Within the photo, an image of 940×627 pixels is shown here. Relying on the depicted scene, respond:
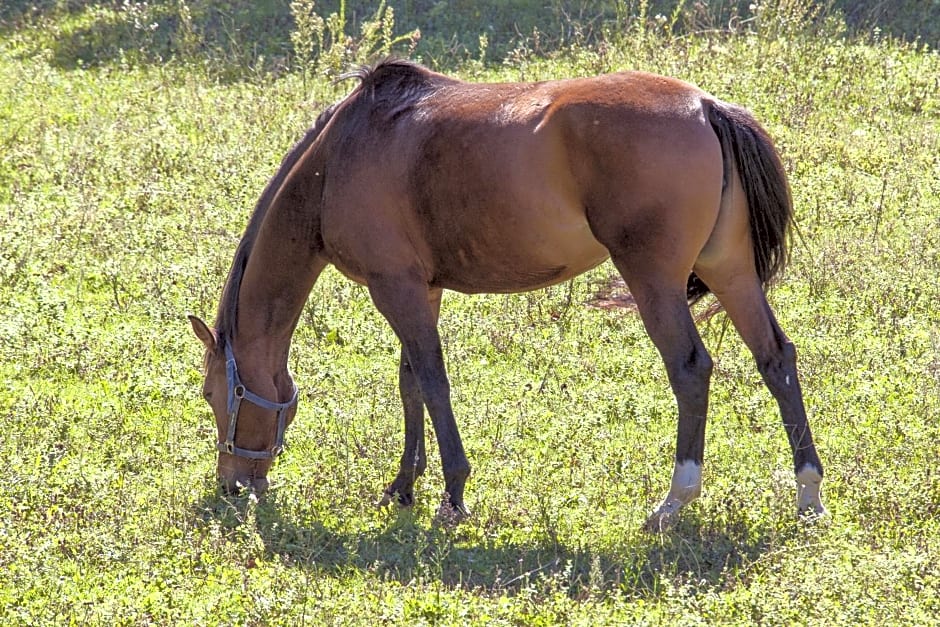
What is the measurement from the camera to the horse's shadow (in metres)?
5.11

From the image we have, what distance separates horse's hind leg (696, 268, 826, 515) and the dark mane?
2.08 metres

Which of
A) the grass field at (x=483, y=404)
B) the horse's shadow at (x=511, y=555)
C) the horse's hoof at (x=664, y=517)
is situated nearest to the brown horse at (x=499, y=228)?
the horse's hoof at (x=664, y=517)

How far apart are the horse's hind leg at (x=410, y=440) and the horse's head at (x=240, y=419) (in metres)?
0.60

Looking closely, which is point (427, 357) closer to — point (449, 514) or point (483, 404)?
point (449, 514)

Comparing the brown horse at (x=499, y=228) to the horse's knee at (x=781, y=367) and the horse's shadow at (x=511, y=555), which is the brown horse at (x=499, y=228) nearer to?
the horse's knee at (x=781, y=367)

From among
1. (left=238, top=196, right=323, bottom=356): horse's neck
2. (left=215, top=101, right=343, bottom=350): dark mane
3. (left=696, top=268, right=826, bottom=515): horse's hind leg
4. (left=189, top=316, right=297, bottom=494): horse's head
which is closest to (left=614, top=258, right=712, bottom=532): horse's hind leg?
(left=696, top=268, right=826, bottom=515): horse's hind leg

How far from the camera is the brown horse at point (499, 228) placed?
5391 millimetres

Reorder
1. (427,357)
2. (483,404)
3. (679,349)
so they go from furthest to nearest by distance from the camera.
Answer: (483,404) → (427,357) → (679,349)

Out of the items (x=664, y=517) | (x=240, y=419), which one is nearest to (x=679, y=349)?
(x=664, y=517)

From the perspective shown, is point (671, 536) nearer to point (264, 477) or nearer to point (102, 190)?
point (264, 477)

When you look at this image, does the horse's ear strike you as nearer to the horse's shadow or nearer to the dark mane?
the dark mane

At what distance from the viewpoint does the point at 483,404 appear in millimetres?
7188

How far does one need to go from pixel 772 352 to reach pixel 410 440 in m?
1.87

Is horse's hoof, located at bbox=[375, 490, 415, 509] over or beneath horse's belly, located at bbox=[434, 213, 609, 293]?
beneath
